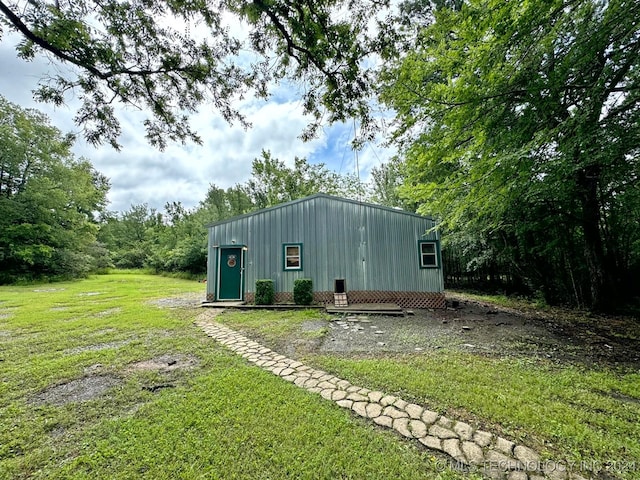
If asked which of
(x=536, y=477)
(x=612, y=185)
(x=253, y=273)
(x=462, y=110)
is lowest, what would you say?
(x=536, y=477)

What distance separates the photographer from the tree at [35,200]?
15180 mm

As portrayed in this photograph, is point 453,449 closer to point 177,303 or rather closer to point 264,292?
point 264,292

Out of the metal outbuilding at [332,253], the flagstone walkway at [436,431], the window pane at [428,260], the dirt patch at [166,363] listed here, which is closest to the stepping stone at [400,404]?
the flagstone walkway at [436,431]

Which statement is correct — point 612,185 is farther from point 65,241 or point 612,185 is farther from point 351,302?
point 65,241

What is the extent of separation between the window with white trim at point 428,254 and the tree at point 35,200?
20859 millimetres

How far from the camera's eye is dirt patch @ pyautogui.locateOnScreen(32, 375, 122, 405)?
2.69 m

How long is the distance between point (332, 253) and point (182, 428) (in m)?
6.69

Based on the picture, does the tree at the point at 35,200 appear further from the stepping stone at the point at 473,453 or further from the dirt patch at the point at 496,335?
the stepping stone at the point at 473,453

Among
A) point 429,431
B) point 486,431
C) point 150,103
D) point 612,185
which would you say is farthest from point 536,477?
point 612,185

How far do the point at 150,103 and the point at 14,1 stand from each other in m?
1.52

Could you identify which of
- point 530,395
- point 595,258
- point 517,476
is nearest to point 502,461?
point 517,476

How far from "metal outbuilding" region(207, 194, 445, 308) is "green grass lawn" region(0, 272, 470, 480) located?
15.6 feet

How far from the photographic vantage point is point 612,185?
20.2 ft

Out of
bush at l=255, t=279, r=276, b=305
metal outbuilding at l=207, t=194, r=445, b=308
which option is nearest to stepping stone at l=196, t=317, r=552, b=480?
bush at l=255, t=279, r=276, b=305
